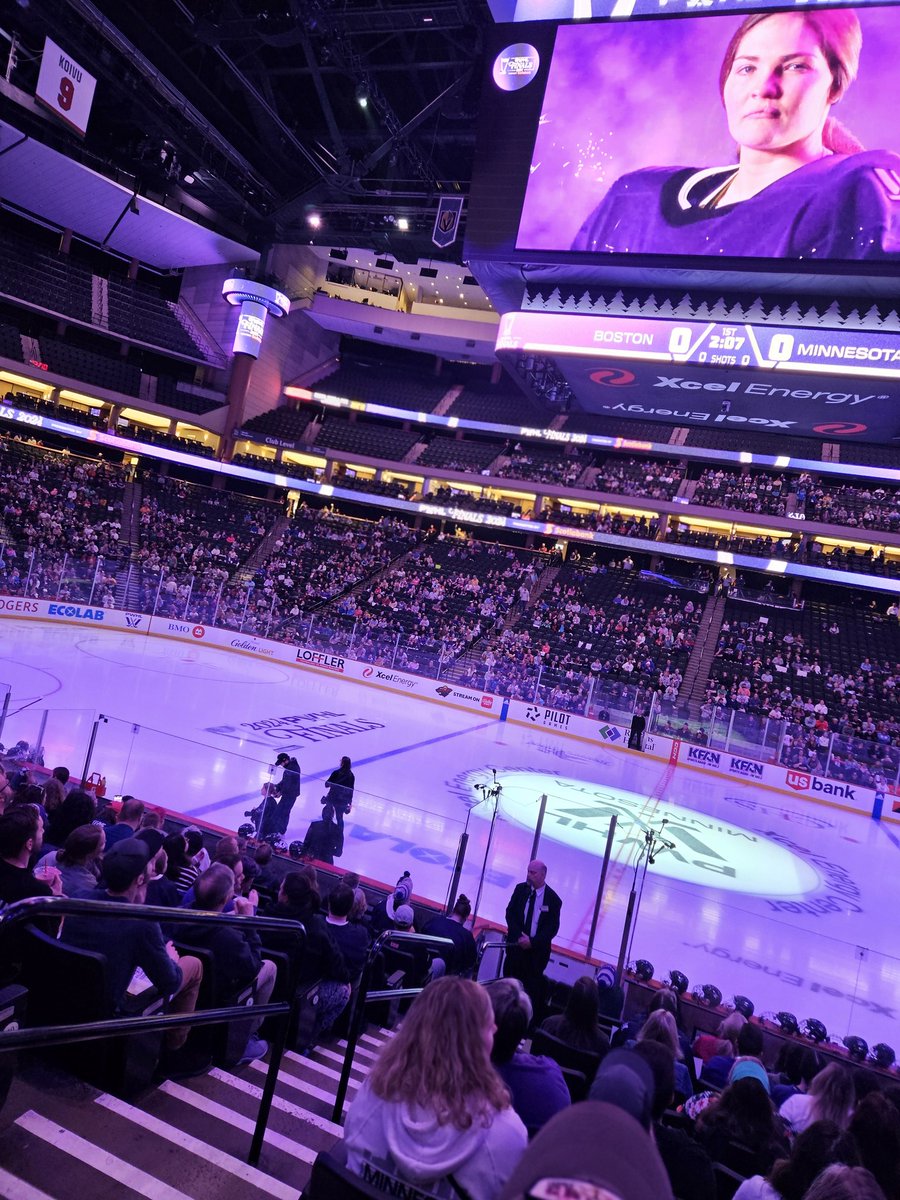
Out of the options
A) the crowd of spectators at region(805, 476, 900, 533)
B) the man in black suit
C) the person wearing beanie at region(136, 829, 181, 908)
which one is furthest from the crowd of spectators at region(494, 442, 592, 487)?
the person wearing beanie at region(136, 829, 181, 908)

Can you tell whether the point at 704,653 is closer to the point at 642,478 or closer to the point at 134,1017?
the point at 642,478

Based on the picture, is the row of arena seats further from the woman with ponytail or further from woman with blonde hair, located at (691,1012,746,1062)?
woman with blonde hair, located at (691,1012,746,1062)

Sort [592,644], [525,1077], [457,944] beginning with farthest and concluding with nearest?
[592,644] → [457,944] → [525,1077]

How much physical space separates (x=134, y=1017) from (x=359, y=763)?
1156 cm

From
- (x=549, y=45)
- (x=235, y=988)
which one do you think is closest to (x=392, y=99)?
(x=549, y=45)

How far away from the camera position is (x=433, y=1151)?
165cm

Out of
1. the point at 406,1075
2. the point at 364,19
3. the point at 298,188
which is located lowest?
the point at 406,1075

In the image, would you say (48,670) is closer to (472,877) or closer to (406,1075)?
(472,877)

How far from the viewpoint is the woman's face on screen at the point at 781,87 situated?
490 inches

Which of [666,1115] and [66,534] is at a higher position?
[66,534]

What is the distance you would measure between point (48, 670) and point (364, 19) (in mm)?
16101

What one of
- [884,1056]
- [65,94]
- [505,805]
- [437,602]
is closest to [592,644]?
[437,602]

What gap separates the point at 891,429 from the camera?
48.0 feet

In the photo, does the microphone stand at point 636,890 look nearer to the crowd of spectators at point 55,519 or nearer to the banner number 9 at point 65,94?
the crowd of spectators at point 55,519
